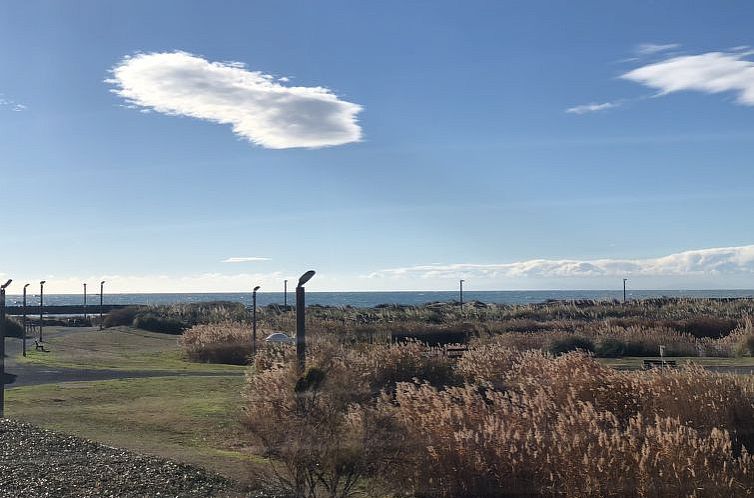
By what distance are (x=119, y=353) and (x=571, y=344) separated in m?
19.2

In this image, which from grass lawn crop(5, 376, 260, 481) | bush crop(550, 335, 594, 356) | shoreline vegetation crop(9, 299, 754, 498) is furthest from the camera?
bush crop(550, 335, 594, 356)

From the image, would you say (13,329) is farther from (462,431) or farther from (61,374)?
(462,431)

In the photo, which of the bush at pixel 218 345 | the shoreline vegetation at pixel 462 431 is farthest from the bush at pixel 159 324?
the shoreline vegetation at pixel 462 431

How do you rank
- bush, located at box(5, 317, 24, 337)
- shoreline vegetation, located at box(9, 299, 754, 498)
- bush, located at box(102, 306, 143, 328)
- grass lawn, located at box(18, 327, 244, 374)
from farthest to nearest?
bush, located at box(102, 306, 143, 328) → bush, located at box(5, 317, 24, 337) → grass lawn, located at box(18, 327, 244, 374) → shoreline vegetation, located at box(9, 299, 754, 498)

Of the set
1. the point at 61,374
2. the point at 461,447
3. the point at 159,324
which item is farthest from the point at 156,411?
the point at 159,324

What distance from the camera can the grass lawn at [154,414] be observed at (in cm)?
1270

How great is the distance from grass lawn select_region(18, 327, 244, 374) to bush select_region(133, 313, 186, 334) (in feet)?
6.84

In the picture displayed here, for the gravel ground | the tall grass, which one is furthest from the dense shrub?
the tall grass

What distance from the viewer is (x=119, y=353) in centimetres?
3809

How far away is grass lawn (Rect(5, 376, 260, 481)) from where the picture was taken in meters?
12.7

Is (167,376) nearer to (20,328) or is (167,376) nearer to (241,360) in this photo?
(241,360)

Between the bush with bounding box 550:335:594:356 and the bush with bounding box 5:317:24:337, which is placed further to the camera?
the bush with bounding box 5:317:24:337

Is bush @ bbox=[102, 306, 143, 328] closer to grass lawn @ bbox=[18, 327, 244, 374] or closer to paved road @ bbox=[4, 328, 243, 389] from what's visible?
grass lawn @ bbox=[18, 327, 244, 374]

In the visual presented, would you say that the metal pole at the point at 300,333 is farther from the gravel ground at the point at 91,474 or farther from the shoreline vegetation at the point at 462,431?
the gravel ground at the point at 91,474
